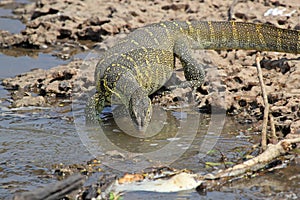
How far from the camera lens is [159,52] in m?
8.77

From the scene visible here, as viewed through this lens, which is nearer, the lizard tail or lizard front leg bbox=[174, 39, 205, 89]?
lizard front leg bbox=[174, 39, 205, 89]

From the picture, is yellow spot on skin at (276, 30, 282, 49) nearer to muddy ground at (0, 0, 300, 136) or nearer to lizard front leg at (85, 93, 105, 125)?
muddy ground at (0, 0, 300, 136)

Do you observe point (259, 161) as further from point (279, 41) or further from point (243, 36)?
point (243, 36)

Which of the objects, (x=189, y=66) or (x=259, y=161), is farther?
(x=189, y=66)

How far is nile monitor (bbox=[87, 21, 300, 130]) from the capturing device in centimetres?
756

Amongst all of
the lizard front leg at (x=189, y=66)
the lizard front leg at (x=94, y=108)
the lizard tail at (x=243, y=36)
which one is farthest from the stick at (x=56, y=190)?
the lizard tail at (x=243, y=36)

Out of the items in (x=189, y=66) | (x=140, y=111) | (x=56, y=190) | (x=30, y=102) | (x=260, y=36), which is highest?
(x=56, y=190)

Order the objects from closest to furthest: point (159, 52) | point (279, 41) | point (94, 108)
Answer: point (94, 108) < point (159, 52) < point (279, 41)

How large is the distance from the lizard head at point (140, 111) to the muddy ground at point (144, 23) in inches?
48.3

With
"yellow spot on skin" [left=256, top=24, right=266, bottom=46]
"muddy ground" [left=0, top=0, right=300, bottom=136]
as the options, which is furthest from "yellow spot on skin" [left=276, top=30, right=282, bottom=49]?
"yellow spot on skin" [left=256, top=24, right=266, bottom=46]

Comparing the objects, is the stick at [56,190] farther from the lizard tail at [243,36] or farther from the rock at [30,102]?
the lizard tail at [243,36]

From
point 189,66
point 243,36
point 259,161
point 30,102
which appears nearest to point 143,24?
point 243,36

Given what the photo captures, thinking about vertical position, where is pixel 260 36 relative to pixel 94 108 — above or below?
above

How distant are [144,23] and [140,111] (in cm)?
497
